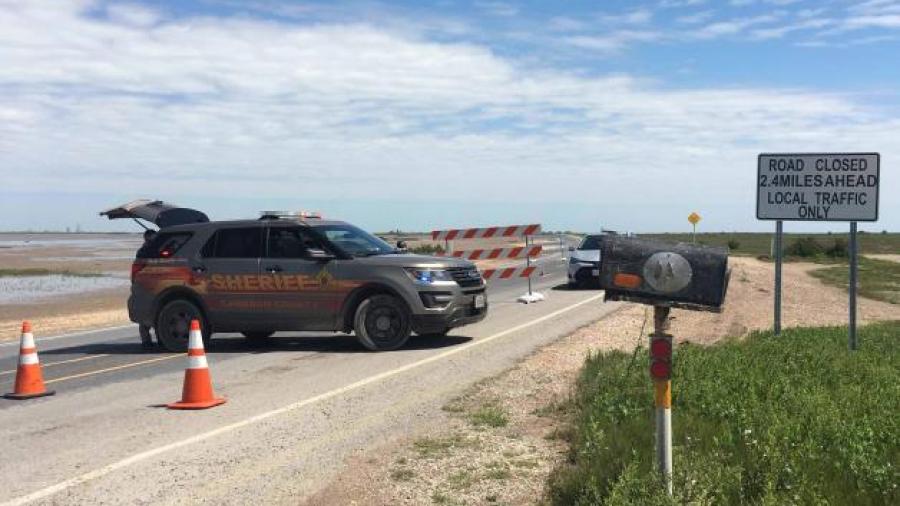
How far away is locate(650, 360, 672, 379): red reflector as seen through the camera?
4.45 meters

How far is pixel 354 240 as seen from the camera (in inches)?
Result: 508

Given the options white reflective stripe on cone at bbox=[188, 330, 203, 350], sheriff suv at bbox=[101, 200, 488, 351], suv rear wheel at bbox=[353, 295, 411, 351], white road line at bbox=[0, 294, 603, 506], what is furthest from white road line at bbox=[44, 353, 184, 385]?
white road line at bbox=[0, 294, 603, 506]

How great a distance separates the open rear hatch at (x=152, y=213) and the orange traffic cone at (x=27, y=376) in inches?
237

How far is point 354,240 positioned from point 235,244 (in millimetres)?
1755

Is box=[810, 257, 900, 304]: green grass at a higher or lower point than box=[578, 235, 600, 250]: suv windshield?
lower

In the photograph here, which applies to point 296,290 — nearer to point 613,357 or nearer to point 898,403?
point 613,357

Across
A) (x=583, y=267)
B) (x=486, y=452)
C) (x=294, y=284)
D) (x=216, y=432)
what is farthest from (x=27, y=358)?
(x=583, y=267)

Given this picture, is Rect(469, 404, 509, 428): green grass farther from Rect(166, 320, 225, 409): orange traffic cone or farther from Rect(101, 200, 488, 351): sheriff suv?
Rect(101, 200, 488, 351): sheriff suv

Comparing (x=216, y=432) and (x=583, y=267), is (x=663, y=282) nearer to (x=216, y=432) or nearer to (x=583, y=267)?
(x=216, y=432)

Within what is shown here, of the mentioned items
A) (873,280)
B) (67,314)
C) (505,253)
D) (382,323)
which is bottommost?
(67,314)

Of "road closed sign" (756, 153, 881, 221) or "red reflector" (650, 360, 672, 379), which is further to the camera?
"road closed sign" (756, 153, 881, 221)

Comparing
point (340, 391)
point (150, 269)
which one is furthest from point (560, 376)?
point (150, 269)

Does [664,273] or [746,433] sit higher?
[664,273]

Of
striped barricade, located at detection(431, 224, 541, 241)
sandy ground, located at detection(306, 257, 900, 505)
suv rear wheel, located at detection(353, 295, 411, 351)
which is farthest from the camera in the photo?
striped barricade, located at detection(431, 224, 541, 241)
